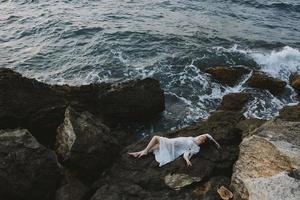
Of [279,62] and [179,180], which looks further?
[279,62]

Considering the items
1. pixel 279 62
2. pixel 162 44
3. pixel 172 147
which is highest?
pixel 172 147

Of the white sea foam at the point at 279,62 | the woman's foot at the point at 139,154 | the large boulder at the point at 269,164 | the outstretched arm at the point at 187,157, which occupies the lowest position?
the white sea foam at the point at 279,62

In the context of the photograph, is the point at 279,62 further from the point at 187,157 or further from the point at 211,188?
the point at 211,188

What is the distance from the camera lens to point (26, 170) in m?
10.7

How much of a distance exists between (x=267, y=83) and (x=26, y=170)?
40.8 ft

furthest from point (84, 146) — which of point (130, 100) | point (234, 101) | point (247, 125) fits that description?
point (234, 101)

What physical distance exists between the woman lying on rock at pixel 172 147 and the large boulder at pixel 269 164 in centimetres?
120

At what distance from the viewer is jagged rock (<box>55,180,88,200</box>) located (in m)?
10.9

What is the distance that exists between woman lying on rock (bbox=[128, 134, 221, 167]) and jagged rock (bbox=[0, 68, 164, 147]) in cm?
315

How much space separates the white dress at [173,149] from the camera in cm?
1179

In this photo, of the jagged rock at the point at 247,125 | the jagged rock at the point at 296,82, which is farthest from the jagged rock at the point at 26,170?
the jagged rock at the point at 296,82

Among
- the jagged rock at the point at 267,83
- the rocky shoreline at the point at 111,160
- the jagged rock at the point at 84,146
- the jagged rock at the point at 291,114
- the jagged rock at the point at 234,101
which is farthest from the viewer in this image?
the jagged rock at the point at 267,83

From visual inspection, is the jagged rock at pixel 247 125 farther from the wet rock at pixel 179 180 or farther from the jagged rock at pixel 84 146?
the jagged rock at pixel 84 146

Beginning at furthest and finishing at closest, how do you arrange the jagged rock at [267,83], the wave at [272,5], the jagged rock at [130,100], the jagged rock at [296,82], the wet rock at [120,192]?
1. the wave at [272,5]
2. the jagged rock at [296,82]
3. the jagged rock at [267,83]
4. the jagged rock at [130,100]
5. the wet rock at [120,192]
